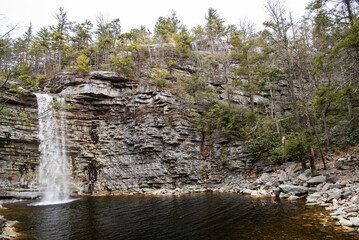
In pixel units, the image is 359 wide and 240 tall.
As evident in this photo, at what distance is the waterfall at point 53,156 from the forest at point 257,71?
3.77 meters

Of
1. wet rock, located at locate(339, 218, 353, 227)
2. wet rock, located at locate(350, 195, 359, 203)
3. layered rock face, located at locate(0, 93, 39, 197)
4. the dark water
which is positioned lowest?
the dark water

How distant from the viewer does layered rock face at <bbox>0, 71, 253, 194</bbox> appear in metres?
20.7

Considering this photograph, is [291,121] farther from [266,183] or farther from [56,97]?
[56,97]

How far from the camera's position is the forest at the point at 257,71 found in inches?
442

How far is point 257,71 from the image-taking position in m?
19.6

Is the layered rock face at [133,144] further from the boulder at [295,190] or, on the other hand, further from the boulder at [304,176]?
the boulder at [295,190]

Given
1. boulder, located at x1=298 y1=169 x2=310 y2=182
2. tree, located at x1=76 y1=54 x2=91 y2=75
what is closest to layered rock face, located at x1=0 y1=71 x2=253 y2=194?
tree, located at x1=76 y1=54 x2=91 y2=75

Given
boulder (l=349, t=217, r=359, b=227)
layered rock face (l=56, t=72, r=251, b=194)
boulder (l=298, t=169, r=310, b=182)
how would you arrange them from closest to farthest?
boulder (l=349, t=217, r=359, b=227), boulder (l=298, t=169, r=310, b=182), layered rock face (l=56, t=72, r=251, b=194)

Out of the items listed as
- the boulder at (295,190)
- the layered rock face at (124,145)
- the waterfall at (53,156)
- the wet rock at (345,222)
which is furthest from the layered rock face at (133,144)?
the wet rock at (345,222)

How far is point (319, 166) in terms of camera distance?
15.1 m

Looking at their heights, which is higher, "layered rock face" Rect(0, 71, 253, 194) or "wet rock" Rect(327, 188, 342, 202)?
"layered rock face" Rect(0, 71, 253, 194)

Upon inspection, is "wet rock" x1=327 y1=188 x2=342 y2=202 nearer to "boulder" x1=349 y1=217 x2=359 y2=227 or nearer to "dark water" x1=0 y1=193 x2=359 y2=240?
"dark water" x1=0 y1=193 x2=359 y2=240

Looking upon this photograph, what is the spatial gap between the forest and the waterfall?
3771mm

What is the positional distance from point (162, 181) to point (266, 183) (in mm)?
10369
